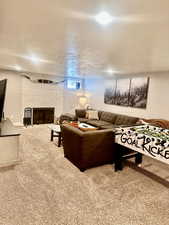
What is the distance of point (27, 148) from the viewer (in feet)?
12.4

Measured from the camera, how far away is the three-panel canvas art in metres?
4.86

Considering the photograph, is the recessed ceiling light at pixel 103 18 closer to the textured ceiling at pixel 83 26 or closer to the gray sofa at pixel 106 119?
the textured ceiling at pixel 83 26

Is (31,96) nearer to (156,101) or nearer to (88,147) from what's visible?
(88,147)

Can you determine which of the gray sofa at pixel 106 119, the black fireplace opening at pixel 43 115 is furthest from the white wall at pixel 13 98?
the gray sofa at pixel 106 119

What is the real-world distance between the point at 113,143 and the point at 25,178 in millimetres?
1791

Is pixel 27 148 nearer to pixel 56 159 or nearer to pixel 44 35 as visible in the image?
pixel 56 159

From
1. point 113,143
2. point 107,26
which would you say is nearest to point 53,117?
point 113,143

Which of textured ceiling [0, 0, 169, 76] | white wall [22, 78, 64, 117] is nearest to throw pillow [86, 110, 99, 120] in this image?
white wall [22, 78, 64, 117]

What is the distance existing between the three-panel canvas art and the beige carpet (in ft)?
8.34

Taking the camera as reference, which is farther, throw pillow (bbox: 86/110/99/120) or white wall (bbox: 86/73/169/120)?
throw pillow (bbox: 86/110/99/120)

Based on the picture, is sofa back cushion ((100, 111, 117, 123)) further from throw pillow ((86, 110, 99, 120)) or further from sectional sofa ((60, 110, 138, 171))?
sectional sofa ((60, 110, 138, 171))

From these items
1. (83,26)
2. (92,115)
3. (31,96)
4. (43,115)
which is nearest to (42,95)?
(31,96)

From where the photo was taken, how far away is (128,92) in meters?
5.38

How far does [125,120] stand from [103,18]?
393 cm
